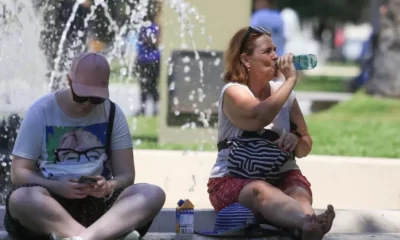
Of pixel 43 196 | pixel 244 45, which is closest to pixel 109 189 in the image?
pixel 43 196

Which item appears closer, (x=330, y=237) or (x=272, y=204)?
(x=272, y=204)

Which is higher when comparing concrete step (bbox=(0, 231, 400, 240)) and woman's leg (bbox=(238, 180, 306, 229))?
woman's leg (bbox=(238, 180, 306, 229))

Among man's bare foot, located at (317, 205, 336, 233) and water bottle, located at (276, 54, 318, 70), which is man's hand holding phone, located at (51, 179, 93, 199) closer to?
man's bare foot, located at (317, 205, 336, 233)

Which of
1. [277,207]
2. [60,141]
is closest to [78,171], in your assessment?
[60,141]

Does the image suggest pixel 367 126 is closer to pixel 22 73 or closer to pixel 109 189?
pixel 22 73

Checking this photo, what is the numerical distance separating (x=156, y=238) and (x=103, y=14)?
4.49 m

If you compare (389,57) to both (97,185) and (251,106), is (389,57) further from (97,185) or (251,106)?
(97,185)

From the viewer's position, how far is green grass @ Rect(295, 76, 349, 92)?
23219 mm

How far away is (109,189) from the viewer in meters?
4.71

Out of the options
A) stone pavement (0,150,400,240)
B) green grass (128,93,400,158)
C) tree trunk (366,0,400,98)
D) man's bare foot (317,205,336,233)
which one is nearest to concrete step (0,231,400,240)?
man's bare foot (317,205,336,233)

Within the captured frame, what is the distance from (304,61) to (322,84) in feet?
66.7

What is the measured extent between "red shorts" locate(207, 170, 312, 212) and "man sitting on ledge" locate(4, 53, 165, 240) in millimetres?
531

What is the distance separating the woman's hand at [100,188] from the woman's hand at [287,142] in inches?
37.5

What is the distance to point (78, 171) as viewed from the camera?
4789 mm
